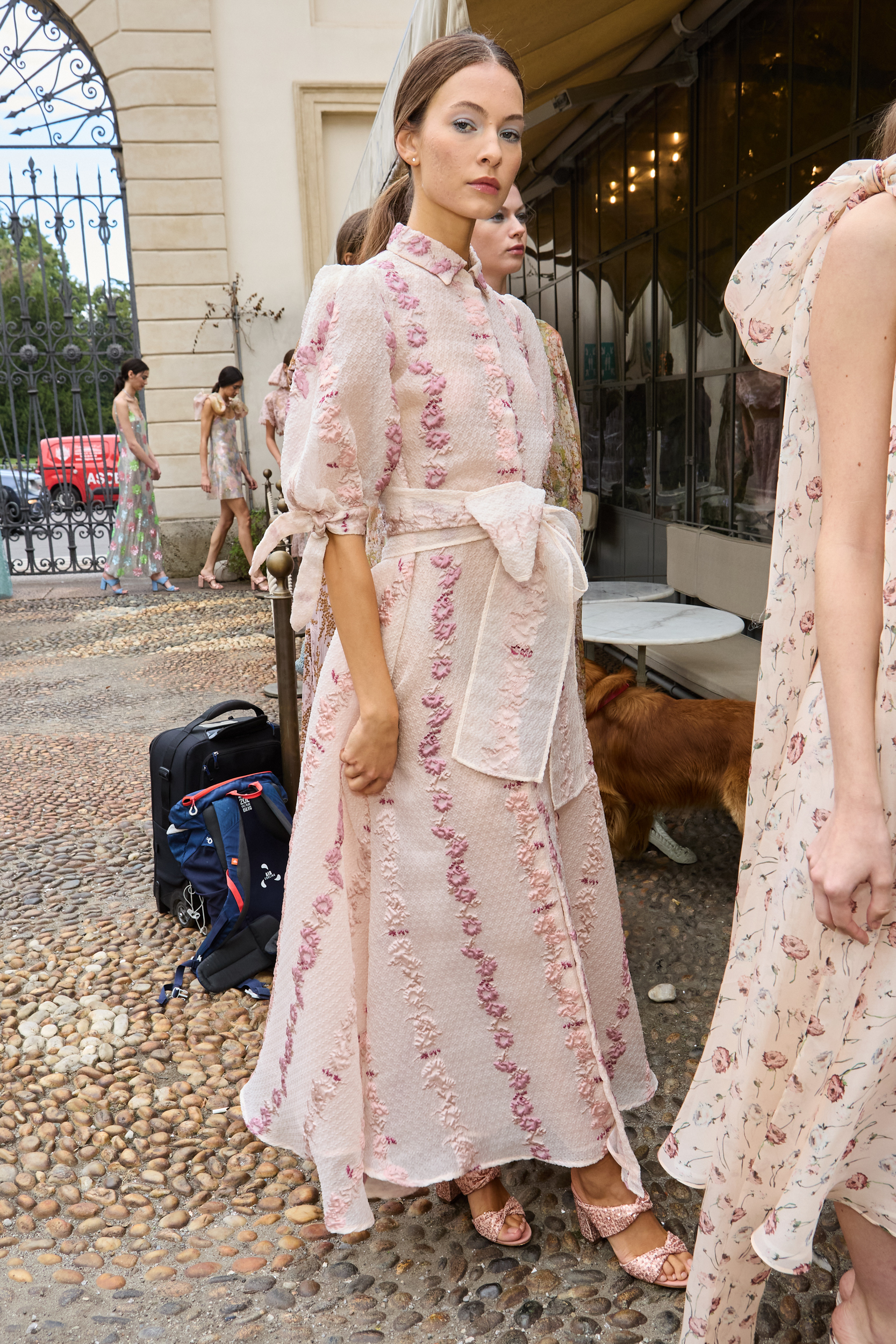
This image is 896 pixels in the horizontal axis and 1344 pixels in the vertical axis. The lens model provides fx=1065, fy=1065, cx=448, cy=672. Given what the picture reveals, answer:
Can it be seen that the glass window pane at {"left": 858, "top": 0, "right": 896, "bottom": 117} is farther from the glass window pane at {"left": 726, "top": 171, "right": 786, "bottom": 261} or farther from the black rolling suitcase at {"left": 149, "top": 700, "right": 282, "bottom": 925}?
the black rolling suitcase at {"left": 149, "top": 700, "right": 282, "bottom": 925}

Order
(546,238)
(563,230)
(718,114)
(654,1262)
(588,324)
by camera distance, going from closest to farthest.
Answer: (654,1262) → (718,114) → (588,324) → (563,230) → (546,238)

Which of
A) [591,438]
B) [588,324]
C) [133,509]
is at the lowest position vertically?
[133,509]

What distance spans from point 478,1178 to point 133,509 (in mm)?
9279

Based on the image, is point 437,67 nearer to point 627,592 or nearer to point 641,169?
point 627,592

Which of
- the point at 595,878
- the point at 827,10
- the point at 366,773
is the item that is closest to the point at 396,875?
the point at 366,773

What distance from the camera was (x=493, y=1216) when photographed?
6.17 feet

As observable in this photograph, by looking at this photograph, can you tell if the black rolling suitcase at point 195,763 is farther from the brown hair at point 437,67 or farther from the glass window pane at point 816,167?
the glass window pane at point 816,167

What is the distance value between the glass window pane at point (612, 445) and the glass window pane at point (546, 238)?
191 centimetres

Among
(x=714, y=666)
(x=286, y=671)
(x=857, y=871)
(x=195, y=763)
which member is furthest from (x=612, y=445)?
(x=857, y=871)

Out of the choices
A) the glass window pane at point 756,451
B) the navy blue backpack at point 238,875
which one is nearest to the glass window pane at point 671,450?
the glass window pane at point 756,451

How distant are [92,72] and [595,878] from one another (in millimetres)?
11733

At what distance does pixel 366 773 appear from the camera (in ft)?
5.36

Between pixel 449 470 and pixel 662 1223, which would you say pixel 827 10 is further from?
pixel 662 1223

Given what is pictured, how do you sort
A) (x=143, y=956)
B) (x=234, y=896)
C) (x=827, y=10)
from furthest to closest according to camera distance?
(x=827, y=10)
(x=143, y=956)
(x=234, y=896)
